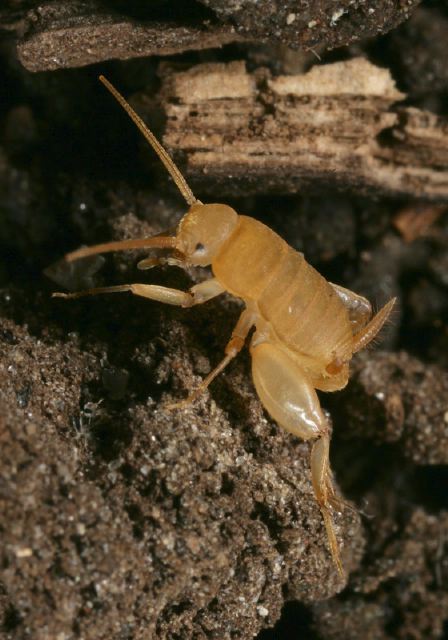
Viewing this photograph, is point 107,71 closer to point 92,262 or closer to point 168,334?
point 92,262

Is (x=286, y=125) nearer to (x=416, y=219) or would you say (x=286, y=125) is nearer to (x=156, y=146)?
(x=156, y=146)

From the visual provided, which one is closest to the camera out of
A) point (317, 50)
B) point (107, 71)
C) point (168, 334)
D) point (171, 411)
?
point (171, 411)

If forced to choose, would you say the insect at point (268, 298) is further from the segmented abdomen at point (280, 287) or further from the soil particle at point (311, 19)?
the soil particle at point (311, 19)

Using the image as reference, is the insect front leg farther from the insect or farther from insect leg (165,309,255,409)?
insect leg (165,309,255,409)

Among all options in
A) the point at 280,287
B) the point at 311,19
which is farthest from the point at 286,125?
the point at 280,287

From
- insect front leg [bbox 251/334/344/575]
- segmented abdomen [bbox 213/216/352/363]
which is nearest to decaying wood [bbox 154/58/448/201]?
segmented abdomen [bbox 213/216/352/363]

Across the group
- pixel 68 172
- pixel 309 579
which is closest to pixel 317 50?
pixel 68 172
